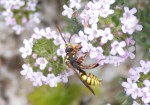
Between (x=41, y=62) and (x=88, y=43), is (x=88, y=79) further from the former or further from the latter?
(x=41, y=62)

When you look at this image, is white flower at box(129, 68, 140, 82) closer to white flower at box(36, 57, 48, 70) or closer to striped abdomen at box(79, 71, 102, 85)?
striped abdomen at box(79, 71, 102, 85)

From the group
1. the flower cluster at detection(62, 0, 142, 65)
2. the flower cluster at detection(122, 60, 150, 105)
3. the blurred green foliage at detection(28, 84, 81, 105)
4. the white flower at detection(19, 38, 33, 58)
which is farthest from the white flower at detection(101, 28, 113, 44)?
the blurred green foliage at detection(28, 84, 81, 105)

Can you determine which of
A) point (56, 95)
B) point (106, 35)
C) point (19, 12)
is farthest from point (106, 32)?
point (56, 95)

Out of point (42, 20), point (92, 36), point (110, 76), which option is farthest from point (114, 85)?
point (92, 36)

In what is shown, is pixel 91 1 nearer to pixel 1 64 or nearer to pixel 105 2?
pixel 105 2

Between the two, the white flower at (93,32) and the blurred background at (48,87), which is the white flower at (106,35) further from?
the blurred background at (48,87)

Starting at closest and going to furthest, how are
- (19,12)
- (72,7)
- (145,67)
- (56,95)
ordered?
(145,67) → (72,7) → (19,12) → (56,95)
